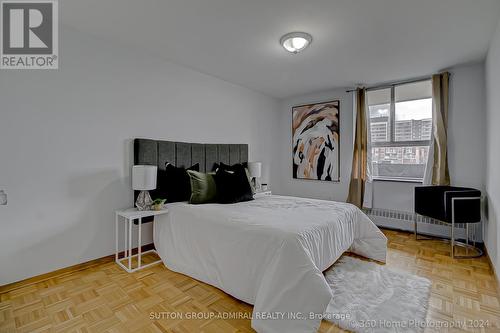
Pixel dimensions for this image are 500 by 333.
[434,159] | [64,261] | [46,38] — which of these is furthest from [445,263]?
[46,38]

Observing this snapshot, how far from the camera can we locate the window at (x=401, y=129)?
3.76 meters

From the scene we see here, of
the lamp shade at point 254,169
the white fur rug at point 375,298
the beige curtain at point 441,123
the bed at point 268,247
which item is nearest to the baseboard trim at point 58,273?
the bed at point 268,247

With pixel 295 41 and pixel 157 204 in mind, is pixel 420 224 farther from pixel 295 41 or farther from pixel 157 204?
pixel 157 204

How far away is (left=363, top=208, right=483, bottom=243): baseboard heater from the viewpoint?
3266 mm

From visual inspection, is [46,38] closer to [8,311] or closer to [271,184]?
[8,311]

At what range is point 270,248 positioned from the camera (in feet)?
5.83

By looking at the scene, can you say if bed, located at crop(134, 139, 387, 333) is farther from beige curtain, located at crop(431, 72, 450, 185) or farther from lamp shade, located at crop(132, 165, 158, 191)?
beige curtain, located at crop(431, 72, 450, 185)

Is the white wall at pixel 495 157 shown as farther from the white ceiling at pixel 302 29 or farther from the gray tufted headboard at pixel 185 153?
the gray tufted headboard at pixel 185 153

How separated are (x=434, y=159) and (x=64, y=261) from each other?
4.83m

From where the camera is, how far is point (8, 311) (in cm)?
179

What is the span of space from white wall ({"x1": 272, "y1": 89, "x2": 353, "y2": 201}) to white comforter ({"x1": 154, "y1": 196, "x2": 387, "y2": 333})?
1840mm

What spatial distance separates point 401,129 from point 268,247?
339 cm

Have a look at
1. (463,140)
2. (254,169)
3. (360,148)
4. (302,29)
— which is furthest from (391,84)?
(254,169)

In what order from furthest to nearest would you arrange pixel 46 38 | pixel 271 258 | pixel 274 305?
1. pixel 46 38
2. pixel 271 258
3. pixel 274 305
